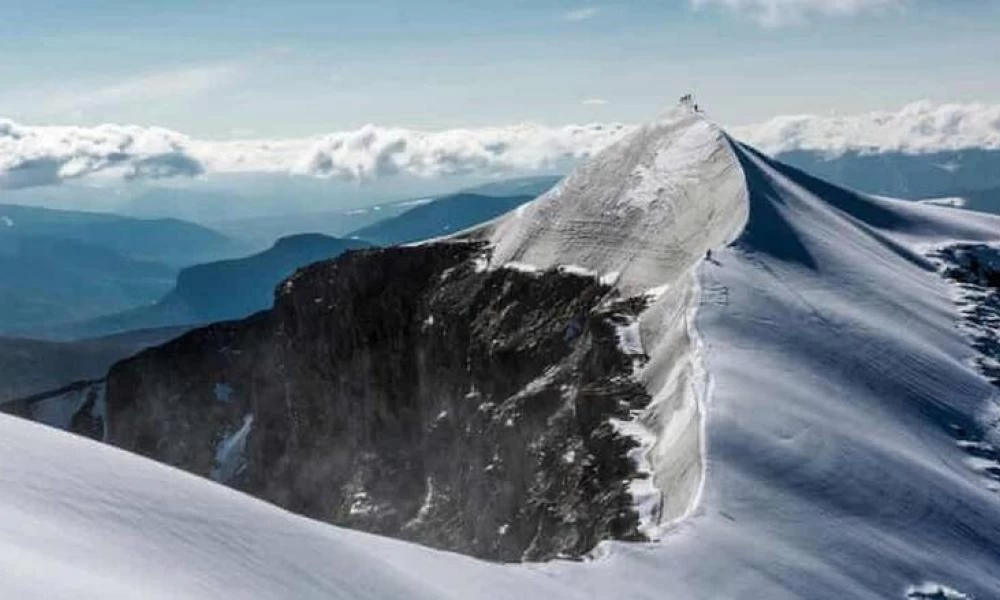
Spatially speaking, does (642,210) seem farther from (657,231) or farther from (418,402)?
(418,402)

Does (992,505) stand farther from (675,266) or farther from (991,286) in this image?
(991,286)

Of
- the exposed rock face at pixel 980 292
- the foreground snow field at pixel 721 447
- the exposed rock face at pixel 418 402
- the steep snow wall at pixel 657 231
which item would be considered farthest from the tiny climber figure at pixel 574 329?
the exposed rock face at pixel 980 292

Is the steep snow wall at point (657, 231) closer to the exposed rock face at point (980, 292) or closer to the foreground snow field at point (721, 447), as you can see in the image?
the foreground snow field at point (721, 447)

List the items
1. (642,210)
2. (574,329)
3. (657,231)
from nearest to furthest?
(657,231), (574,329), (642,210)

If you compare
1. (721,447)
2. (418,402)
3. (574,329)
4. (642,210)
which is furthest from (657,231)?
(721,447)

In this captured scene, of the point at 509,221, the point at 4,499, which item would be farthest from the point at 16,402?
the point at 4,499
